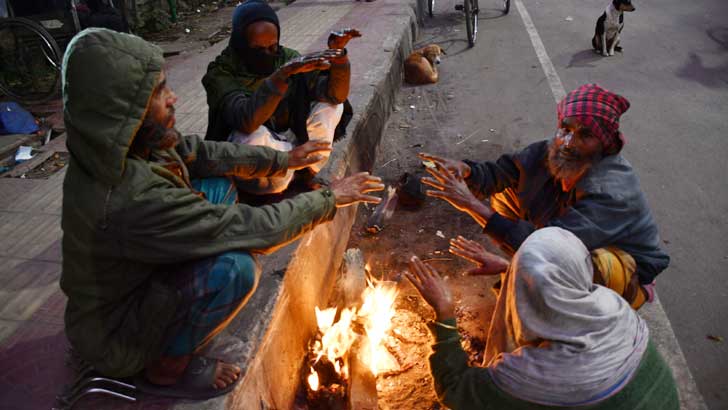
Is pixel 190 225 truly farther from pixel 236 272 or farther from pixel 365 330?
pixel 365 330

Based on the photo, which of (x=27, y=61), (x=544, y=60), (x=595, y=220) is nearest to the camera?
(x=595, y=220)

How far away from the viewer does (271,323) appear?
2.44 metres

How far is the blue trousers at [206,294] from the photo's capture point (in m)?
1.96

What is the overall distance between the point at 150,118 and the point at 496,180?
2.13m

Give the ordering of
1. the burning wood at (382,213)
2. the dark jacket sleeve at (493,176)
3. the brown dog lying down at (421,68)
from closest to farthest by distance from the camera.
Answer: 1. the dark jacket sleeve at (493,176)
2. the burning wood at (382,213)
3. the brown dog lying down at (421,68)

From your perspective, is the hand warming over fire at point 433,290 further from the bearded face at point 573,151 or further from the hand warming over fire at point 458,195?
the bearded face at point 573,151

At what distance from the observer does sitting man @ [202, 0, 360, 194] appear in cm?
303

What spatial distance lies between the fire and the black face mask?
1.65 metres

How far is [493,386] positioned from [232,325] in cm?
125

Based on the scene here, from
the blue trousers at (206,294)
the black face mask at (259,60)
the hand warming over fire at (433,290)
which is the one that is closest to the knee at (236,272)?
the blue trousers at (206,294)

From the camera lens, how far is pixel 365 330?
294 centimetres

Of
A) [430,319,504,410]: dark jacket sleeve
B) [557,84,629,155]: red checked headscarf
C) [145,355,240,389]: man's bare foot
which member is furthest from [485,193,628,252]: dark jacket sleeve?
[145,355,240,389]: man's bare foot

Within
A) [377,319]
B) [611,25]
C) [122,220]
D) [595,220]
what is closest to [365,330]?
[377,319]

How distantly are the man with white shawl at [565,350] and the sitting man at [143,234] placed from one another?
37.7 inches
